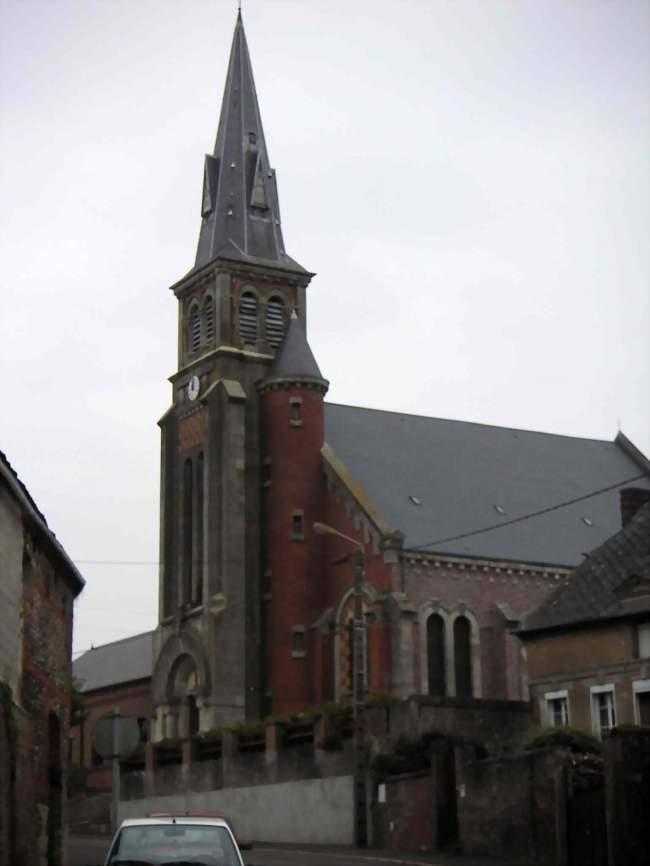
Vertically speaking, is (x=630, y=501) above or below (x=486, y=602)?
above

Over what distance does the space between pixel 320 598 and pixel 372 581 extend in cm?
362

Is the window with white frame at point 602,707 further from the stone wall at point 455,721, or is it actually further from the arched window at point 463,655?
the arched window at point 463,655

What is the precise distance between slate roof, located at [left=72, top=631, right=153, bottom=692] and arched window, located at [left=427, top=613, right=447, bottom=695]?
23.6 meters

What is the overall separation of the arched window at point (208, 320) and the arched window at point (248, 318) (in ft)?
4.13

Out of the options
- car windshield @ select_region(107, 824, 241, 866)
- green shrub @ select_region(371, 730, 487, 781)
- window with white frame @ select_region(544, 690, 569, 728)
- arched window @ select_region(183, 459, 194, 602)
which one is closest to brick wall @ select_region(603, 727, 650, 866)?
green shrub @ select_region(371, 730, 487, 781)

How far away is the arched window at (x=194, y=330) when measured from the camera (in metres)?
74.1

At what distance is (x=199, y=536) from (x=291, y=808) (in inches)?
949

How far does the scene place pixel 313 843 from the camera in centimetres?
4528

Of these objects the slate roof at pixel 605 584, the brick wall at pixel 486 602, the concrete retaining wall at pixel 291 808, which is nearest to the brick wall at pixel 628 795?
the slate roof at pixel 605 584

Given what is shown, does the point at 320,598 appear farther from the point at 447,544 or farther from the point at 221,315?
the point at 221,315

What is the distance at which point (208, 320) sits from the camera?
73.6 metres

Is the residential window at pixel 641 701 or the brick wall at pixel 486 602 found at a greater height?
the brick wall at pixel 486 602

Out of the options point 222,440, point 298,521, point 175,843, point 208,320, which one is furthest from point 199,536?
point 175,843

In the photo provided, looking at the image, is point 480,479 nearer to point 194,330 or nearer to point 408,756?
point 194,330
